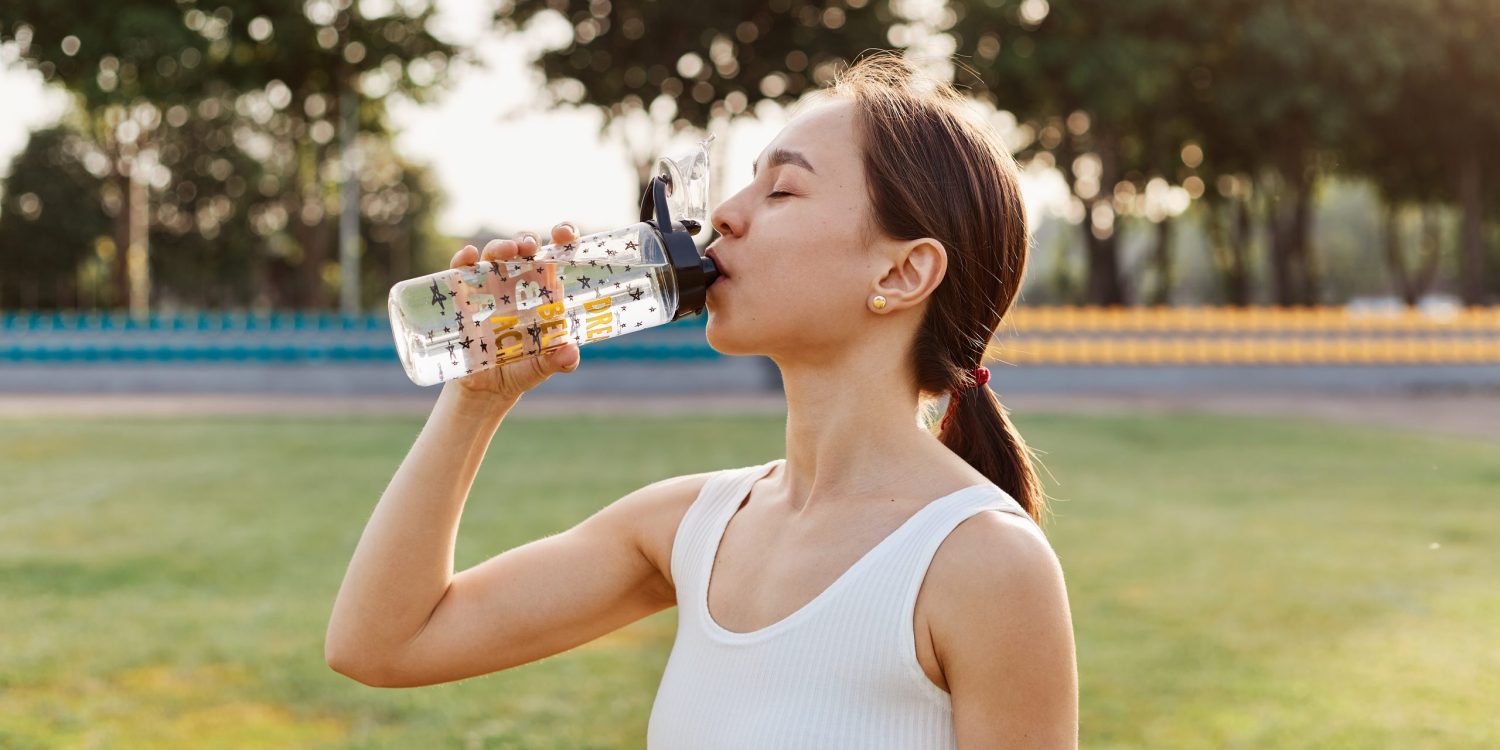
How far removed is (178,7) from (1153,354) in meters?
19.7

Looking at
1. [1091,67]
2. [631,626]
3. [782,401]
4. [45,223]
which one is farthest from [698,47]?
[45,223]

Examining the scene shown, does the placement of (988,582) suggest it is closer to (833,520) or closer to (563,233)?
(833,520)

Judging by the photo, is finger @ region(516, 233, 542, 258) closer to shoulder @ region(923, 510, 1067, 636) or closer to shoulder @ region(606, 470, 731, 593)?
shoulder @ region(606, 470, 731, 593)

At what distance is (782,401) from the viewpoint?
20.2 metres

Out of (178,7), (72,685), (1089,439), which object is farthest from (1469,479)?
(178,7)

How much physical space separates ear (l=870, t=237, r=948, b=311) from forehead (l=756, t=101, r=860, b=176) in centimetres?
14

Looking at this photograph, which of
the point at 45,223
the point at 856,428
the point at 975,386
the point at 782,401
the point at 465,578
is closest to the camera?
the point at 856,428

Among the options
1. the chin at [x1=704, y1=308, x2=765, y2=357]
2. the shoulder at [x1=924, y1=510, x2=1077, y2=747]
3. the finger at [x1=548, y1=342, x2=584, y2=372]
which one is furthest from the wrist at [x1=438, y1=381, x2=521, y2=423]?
the shoulder at [x1=924, y1=510, x2=1077, y2=747]

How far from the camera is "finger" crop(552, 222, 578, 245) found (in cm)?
197

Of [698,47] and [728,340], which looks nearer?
[728,340]

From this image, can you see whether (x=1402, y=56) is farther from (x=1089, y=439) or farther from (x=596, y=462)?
(x=596, y=462)

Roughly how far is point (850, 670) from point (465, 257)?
767 millimetres

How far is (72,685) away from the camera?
5.54m

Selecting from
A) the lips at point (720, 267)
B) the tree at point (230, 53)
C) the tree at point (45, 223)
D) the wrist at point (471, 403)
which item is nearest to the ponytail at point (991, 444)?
the lips at point (720, 267)
